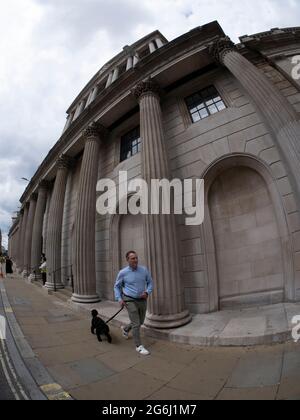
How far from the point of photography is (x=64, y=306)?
29.3 feet

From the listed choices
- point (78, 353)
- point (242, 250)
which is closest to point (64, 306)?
point (78, 353)

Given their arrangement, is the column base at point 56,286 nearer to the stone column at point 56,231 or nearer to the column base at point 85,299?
the stone column at point 56,231

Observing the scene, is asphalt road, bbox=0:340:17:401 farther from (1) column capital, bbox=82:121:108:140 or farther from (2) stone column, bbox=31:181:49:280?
(2) stone column, bbox=31:181:49:280

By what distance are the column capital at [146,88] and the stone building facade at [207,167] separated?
0.18 feet

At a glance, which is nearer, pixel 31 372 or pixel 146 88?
pixel 31 372

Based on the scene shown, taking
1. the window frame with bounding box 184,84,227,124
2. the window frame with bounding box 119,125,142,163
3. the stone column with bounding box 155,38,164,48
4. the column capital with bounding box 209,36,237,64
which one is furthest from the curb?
the stone column with bounding box 155,38,164,48

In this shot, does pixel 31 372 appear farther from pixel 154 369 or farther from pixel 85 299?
pixel 85 299

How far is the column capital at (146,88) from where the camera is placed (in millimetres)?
8672

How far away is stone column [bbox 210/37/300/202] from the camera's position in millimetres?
5410

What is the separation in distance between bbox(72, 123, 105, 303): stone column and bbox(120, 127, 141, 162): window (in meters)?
1.43

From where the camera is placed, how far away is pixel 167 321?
5.57 meters

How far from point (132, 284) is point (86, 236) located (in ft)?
18.6

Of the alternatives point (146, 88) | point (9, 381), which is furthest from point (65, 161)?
point (9, 381)

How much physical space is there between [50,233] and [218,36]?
13.0 metres
